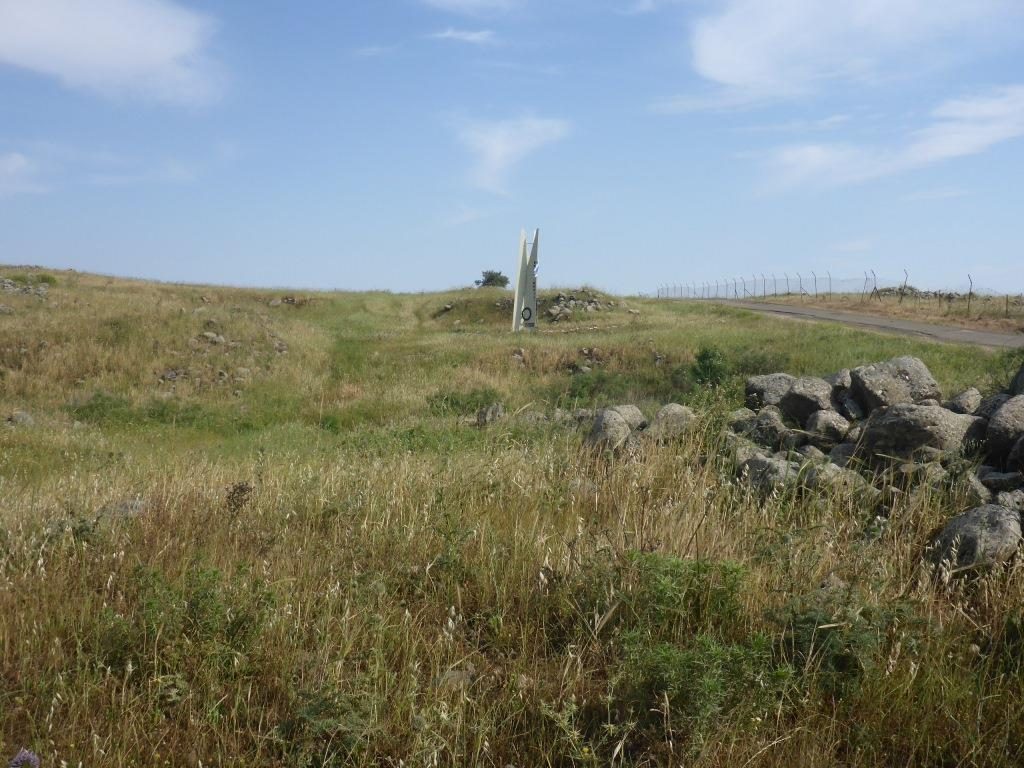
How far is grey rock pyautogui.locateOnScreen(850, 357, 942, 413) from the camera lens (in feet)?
Result: 26.8

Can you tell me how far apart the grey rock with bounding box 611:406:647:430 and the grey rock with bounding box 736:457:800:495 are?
9.26 ft

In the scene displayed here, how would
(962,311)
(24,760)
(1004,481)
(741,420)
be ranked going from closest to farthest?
(24,760), (1004,481), (741,420), (962,311)

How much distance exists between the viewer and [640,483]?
5.77m

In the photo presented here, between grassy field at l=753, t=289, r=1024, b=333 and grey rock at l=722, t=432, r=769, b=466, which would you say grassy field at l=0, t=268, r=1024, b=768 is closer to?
grey rock at l=722, t=432, r=769, b=466

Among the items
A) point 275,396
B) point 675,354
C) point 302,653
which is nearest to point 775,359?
point 675,354

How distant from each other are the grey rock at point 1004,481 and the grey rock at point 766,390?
3.02m

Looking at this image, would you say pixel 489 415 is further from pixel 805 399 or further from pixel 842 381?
pixel 842 381

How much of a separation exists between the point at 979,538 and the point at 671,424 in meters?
3.33

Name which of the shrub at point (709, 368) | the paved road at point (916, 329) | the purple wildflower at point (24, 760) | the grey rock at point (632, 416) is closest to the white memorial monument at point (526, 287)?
the paved road at point (916, 329)

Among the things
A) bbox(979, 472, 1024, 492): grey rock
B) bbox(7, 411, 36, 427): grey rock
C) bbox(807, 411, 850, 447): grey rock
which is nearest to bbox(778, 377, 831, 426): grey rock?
bbox(807, 411, 850, 447): grey rock

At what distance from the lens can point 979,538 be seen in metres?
4.45

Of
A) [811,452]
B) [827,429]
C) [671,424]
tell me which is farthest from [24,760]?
[827,429]

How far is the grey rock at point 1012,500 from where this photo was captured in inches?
205

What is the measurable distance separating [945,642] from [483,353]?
67.9 feet
